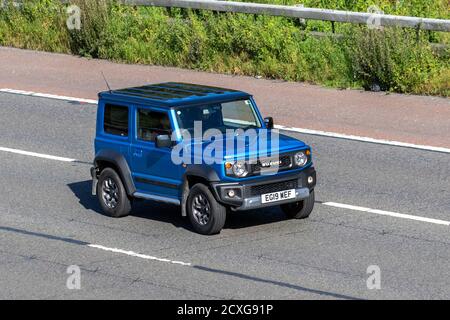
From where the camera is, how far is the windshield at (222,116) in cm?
1584

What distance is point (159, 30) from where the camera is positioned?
2645 cm

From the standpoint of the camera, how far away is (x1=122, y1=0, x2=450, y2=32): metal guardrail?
2309 centimetres

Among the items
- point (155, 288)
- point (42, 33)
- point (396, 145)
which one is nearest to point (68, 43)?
point (42, 33)

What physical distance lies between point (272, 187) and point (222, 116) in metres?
1.29

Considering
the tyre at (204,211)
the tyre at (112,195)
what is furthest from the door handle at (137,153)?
the tyre at (204,211)

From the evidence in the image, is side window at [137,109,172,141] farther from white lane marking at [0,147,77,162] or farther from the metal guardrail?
the metal guardrail

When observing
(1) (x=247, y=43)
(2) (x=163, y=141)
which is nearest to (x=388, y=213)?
(2) (x=163, y=141)

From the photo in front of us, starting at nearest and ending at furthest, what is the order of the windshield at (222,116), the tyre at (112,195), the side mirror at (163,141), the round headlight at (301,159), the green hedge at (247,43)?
the side mirror at (163,141)
the round headlight at (301,159)
the windshield at (222,116)
the tyre at (112,195)
the green hedge at (247,43)

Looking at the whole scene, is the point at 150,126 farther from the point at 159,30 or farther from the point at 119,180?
the point at 159,30

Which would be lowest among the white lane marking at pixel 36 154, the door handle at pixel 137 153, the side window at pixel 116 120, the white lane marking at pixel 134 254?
the white lane marking at pixel 134 254

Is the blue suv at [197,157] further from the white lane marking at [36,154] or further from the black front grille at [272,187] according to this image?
the white lane marking at [36,154]

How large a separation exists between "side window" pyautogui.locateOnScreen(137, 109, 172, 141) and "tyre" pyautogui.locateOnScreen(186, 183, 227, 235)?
96 cm

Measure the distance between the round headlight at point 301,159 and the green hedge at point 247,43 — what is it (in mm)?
7595
